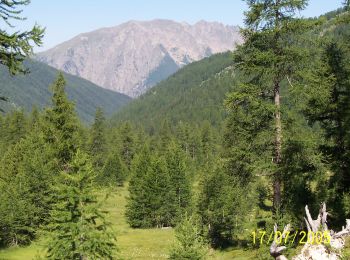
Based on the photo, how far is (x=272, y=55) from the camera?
19.6 metres

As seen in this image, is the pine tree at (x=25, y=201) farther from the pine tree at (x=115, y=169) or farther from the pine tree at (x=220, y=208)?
the pine tree at (x=115, y=169)

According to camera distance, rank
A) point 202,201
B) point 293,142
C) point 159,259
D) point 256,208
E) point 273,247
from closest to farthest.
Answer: point 273,247
point 293,142
point 159,259
point 202,201
point 256,208

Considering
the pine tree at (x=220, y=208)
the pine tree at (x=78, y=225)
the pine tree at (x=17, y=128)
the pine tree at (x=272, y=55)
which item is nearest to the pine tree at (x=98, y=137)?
the pine tree at (x=17, y=128)

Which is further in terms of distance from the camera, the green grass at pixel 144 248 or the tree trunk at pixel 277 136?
the green grass at pixel 144 248

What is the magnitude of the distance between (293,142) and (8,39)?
41.6ft

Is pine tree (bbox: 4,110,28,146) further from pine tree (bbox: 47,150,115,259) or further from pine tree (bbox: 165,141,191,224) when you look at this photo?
pine tree (bbox: 47,150,115,259)

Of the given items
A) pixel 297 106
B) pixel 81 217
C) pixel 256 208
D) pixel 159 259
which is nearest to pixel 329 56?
pixel 297 106

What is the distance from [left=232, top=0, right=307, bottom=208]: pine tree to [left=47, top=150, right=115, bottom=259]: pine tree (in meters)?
8.86

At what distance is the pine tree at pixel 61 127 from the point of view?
132ft

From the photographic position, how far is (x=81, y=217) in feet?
47.3

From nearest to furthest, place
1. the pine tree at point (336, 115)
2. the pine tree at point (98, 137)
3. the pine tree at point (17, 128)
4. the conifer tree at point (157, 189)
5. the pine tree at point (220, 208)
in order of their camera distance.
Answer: the pine tree at point (336, 115) → the pine tree at point (220, 208) → the conifer tree at point (157, 189) → the pine tree at point (17, 128) → the pine tree at point (98, 137)

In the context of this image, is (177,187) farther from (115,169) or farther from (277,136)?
(277,136)

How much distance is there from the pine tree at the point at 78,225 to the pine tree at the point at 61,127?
1017 inches

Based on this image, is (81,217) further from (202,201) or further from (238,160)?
(202,201)
